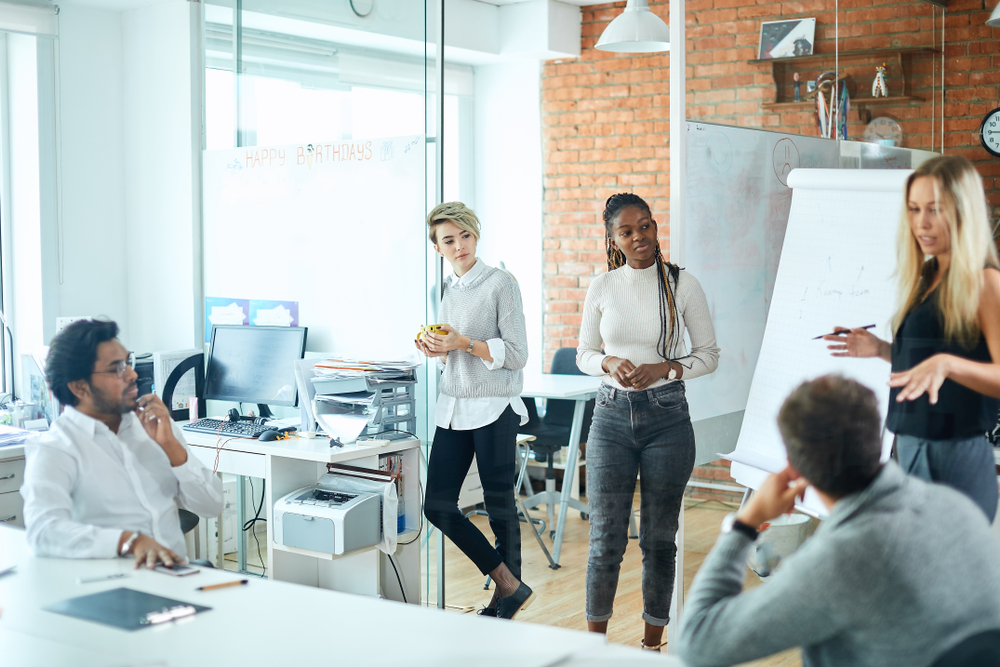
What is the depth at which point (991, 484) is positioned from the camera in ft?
5.82

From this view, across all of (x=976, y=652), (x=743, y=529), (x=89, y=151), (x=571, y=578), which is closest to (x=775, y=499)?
(x=743, y=529)

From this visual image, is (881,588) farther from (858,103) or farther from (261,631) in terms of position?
(858,103)

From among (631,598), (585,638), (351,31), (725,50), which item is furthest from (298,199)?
(585,638)

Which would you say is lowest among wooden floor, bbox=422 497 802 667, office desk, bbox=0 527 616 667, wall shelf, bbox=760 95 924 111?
wooden floor, bbox=422 497 802 667

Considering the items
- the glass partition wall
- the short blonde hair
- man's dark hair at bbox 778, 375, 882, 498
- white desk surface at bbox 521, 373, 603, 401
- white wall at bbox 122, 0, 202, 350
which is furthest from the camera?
white desk surface at bbox 521, 373, 603, 401

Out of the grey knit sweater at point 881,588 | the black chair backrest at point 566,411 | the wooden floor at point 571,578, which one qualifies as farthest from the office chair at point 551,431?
the grey knit sweater at point 881,588

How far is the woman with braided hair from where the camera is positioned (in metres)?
2.65

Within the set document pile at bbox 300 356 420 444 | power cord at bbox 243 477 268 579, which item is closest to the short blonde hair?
document pile at bbox 300 356 420 444

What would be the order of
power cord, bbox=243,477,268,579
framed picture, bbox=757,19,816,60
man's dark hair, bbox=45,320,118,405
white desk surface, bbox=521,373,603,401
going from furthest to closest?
white desk surface, bbox=521,373,603,401, power cord, bbox=243,477,268,579, framed picture, bbox=757,19,816,60, man's dark hair, bbox=45,320,118,405

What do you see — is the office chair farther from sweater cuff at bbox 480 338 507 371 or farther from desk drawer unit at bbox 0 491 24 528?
desk drawer unit at bbox 0 491 24 528

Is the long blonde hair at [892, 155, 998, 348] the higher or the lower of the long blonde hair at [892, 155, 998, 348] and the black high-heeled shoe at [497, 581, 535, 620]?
the higher

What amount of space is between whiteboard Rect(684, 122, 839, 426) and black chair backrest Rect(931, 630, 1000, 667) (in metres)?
1.44

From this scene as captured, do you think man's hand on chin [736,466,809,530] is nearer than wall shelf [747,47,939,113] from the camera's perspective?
Yes

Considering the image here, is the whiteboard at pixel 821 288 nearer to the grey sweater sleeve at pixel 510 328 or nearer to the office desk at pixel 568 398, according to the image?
the grey sweater sleeve at pixel 510 328
